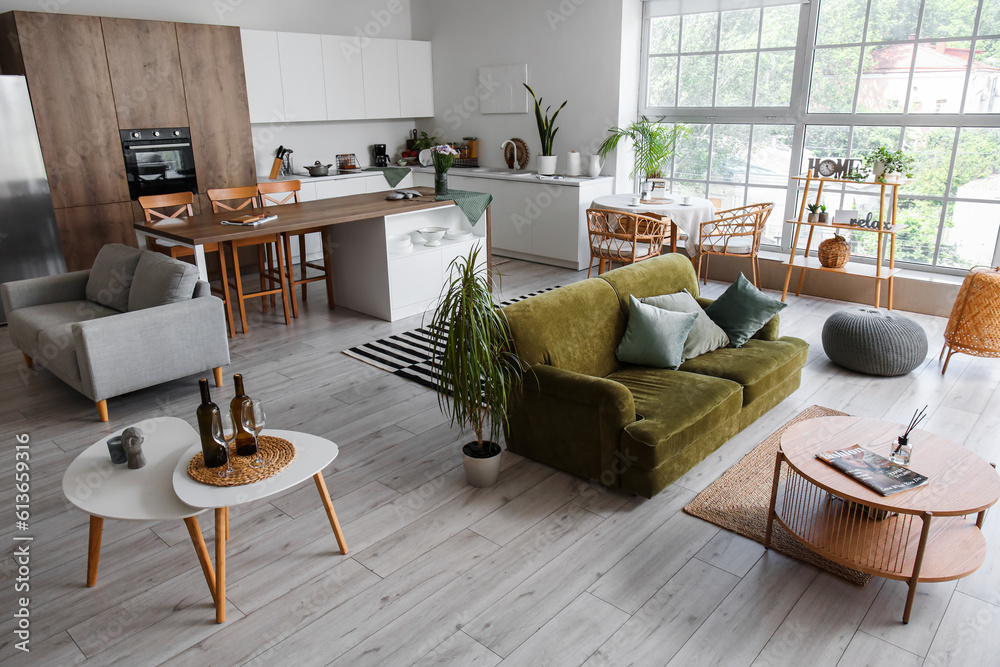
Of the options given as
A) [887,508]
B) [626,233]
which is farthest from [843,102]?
[887,508]

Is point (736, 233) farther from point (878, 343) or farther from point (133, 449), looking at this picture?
point (133, 449)

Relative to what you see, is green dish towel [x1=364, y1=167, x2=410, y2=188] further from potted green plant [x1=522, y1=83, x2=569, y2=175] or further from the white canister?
the white canister

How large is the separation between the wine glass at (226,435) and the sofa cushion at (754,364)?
2.19 metres

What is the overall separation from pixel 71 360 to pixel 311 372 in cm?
134

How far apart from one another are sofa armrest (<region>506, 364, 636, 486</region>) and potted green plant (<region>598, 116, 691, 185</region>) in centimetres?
391

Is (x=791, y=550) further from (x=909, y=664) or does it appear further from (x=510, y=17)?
(x=510, y=17)

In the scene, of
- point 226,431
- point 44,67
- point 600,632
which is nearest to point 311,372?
point 226,431

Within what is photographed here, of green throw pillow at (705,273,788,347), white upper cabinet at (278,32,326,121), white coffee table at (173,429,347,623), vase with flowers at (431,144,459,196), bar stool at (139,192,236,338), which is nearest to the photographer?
white coffee table at (173,429,347,623)

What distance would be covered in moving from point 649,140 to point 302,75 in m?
3.54

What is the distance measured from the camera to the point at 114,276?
14.4ft

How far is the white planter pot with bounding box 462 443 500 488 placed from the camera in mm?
3127

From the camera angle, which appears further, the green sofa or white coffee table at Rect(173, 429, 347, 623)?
the green sofa

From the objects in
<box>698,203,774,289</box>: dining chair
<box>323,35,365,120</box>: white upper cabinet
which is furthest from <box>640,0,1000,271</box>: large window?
<box>323,35,365,120</box>: white upper cabinet

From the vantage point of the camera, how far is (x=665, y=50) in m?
6.70
